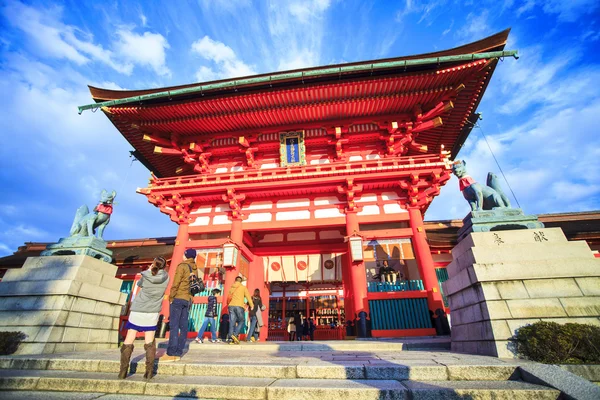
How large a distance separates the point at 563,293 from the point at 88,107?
14945 millimetres

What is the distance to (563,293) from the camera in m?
4.34

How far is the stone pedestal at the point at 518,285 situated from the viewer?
4211 millimetres

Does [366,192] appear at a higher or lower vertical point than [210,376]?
higher

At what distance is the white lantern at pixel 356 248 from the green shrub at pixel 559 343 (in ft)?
17.5

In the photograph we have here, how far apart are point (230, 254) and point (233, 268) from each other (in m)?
0.53

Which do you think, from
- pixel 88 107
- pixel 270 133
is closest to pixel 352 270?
pixel 270 133

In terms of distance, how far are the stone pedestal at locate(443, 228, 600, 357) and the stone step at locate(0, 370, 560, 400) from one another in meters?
1.65

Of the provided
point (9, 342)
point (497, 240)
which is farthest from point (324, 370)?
point (9, 342)

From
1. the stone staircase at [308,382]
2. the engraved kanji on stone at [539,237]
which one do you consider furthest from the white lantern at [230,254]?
Answer: the engraved kanji on stone at [539,237]

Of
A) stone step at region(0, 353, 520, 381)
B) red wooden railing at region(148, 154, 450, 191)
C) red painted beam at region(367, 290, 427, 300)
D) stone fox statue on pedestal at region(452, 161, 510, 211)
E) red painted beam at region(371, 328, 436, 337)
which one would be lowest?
stone step at region(0, 353, 520, 381)

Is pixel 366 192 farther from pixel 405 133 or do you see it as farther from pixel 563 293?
pixel 563 293

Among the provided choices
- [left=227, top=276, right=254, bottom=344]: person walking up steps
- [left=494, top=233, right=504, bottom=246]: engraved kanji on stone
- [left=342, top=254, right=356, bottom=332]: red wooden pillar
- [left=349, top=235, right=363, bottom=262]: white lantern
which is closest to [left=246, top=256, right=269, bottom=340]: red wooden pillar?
[left=342, top=254, right=356, bottom=332]: red wooden pillar

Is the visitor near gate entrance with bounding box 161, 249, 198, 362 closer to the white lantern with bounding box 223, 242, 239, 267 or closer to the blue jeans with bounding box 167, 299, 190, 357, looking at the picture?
the blue jeans with bounding box 167, 299, 190, 357

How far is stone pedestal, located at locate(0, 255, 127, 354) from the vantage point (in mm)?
5855
